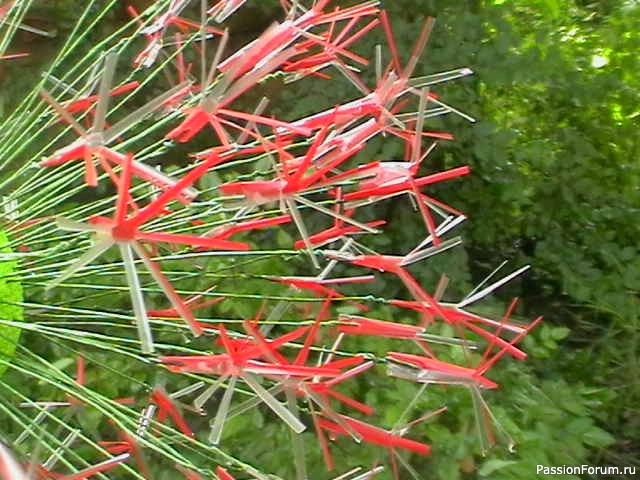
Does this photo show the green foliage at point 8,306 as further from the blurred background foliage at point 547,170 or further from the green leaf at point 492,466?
the blurred background foliage at point 547,170

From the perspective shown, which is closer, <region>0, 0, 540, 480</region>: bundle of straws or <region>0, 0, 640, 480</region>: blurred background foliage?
<region>0, 0, 540, 480</region>: bundle of straws

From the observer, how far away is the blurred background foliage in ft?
3.92

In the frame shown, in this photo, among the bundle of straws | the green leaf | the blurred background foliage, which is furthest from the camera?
the blurred background foliage

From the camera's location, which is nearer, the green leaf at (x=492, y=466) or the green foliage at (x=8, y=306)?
the green foliage at (x=8, y=306)

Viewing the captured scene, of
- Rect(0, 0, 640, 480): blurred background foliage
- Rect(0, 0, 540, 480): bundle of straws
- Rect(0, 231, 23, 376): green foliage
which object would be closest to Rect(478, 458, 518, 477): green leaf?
Rect(0, 0, 640, 480): blurred background foliage

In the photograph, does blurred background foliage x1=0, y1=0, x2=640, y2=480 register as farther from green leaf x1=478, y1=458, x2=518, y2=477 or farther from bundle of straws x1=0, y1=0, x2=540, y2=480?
bundle of straws x1=0, y1=0, x2=540, y2=480

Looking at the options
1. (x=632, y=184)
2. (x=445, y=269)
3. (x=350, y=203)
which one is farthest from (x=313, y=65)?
(x=632, y=184)

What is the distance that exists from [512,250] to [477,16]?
42 centimetres

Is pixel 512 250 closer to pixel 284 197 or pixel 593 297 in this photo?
pixel 593 297

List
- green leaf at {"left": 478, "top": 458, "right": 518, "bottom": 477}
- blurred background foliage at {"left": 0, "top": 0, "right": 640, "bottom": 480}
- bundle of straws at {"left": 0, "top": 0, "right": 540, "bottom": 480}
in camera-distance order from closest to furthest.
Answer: bundle of straws at {"left": 0, "top": 0, "right": 540, "bottom": 480} → green leaf at {"left": 478, "top": 458, "right": 518, "bottom": 477} → blurred background foliage at {"left": 0, "top": 0, "right": 640, "bottom": 480}

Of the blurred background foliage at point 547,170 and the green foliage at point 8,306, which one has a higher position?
the green foliage at point 8,306

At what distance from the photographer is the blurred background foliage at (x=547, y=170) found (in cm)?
119

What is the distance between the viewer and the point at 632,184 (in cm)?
140

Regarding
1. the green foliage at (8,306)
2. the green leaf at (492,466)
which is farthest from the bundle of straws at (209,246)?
the green leaf at (492,466)
